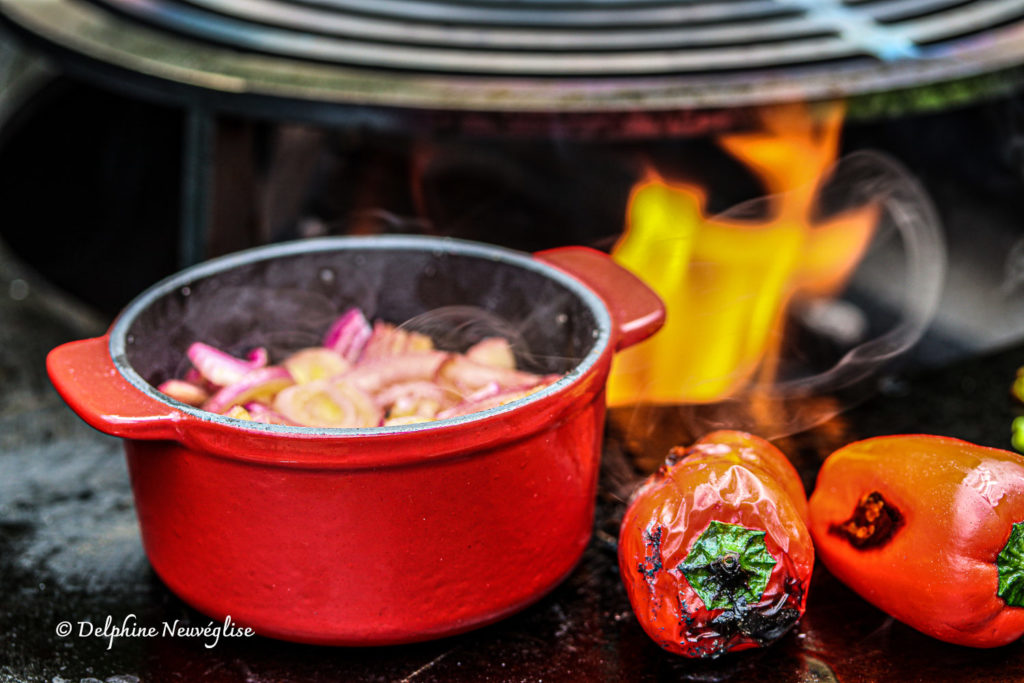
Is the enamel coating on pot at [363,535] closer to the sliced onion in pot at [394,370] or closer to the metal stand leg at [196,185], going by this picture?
the sliced onion in pot at [394,370]

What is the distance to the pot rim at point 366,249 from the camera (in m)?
1.03

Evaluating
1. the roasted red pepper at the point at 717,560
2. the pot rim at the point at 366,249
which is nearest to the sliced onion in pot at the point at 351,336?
the pot rim at the point at 366,249

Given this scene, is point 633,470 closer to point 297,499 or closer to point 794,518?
point 794,518

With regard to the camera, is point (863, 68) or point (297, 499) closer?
point (297, 499)

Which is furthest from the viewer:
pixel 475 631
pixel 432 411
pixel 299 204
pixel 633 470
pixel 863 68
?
pixel 299 204

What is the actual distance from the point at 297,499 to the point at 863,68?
1.41 metres

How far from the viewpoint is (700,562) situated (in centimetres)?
110

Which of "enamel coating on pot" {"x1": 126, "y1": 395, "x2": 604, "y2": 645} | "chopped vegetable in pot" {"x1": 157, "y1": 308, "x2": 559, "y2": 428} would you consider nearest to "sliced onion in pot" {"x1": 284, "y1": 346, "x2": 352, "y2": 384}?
"chopped vegetable in pot" {"x1": 157, "y1": 308, "x2": 559, "y2": 428}

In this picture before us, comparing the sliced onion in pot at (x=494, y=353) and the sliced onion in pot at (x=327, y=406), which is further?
the sliced onion in pot at (x=494, y=353)

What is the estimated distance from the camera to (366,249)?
4.96ft

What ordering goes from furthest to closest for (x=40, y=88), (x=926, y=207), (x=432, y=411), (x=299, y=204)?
1. (x=40, y=88)
2. (x=926, y=207)
3. (x=299, y=204)
4. (x=432, y=411)

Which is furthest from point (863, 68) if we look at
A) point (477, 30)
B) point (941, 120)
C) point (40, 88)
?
point (40, 88)

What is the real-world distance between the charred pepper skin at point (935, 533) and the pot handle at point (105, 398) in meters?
0.81

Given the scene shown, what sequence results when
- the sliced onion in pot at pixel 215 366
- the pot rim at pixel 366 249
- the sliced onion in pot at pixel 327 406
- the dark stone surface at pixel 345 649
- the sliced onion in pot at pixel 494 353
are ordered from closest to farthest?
the pot rim at pixel 366 249, the dark stone surface at pixel 345 649, the sliced onion in pot at pixel 327 406, the sliced onion in pot at pixel 215 366, the sliced onion in pot at pixel 494 353
